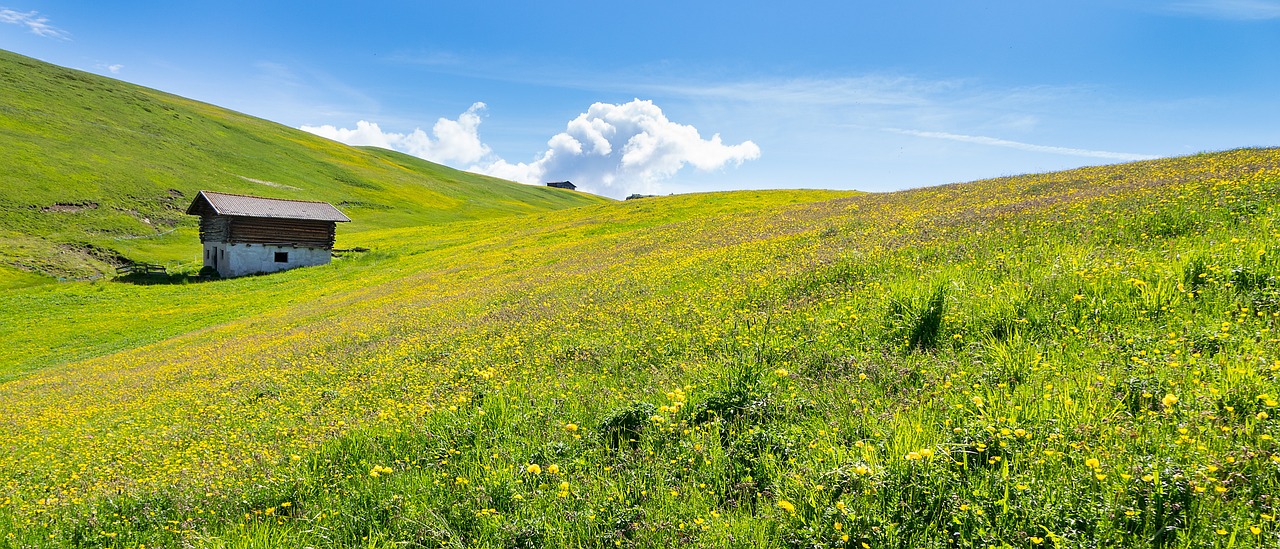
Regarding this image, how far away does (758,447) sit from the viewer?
547cm

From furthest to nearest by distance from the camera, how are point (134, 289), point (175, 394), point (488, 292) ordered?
point (134, 289) < point (488, 292) < point (175, 394)

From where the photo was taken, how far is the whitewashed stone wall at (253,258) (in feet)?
164

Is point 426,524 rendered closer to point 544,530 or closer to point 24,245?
point 544,530

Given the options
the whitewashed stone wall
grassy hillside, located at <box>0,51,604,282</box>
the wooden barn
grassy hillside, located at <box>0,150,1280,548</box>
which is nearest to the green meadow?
grassy hillside, located at <box>0,150,1280,548</box>

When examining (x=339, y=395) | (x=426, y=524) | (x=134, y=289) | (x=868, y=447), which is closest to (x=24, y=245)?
(x=134, y=289)

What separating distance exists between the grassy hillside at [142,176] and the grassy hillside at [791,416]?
52.2 meters

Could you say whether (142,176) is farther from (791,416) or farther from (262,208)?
(791,416)

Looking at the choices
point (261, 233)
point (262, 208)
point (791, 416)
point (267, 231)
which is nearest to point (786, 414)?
point (791, 416)

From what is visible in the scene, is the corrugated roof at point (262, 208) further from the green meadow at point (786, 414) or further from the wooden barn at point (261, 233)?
the green meadow at point (786, 414)

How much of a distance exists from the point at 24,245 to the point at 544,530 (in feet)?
228

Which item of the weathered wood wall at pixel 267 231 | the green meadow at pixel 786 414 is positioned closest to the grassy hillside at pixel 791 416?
the green meadow at pixel 786 414

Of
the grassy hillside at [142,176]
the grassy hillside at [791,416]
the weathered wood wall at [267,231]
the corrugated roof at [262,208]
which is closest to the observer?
the grassy hillside at [791,416]

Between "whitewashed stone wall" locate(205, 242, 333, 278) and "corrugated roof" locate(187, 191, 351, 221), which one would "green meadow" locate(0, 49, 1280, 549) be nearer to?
"whitewashed stone wall" locate(205, 242, 333, 278)

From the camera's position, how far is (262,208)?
171 feet
